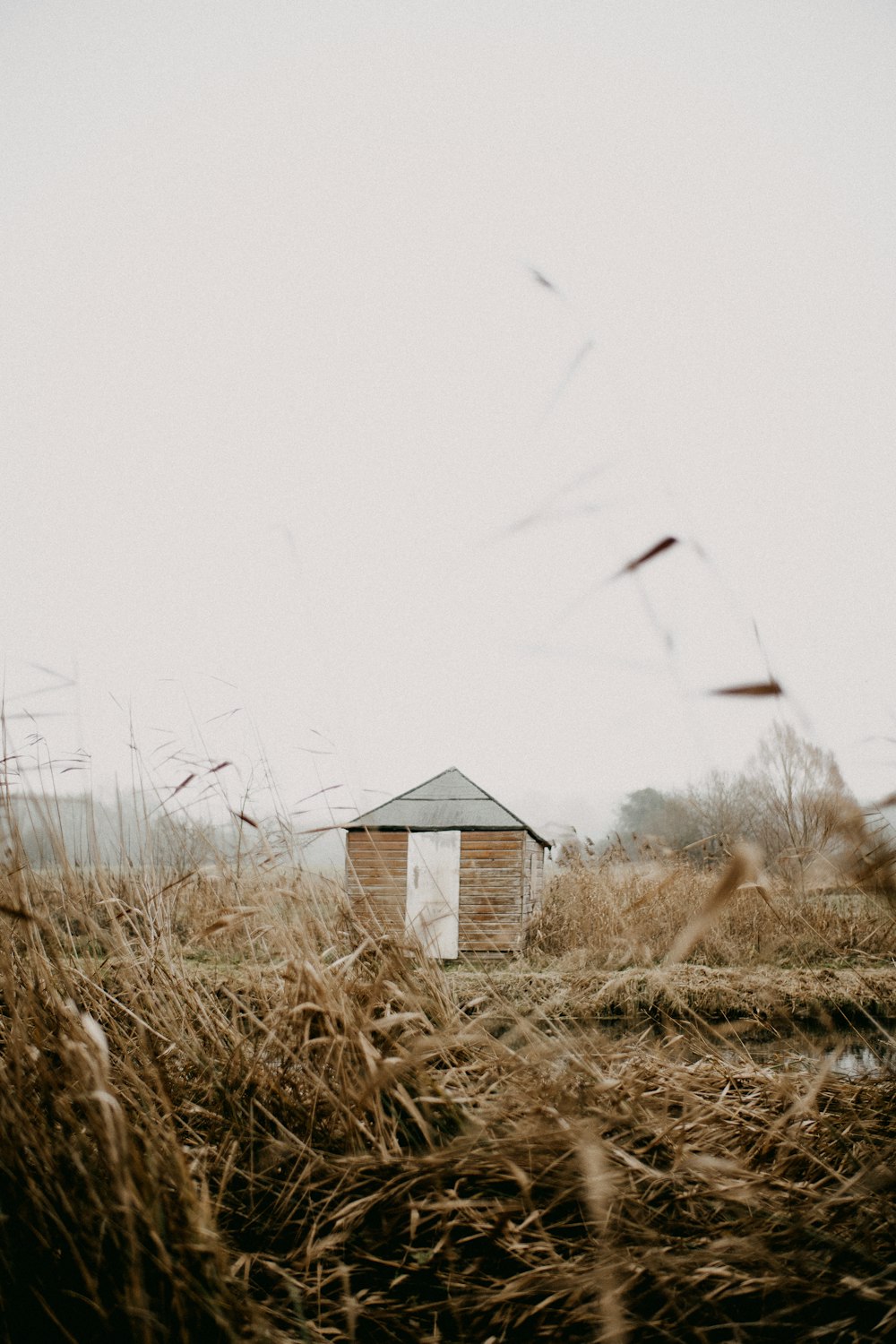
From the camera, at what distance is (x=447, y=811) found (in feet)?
41.4

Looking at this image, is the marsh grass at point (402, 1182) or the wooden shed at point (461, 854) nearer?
the marsh grass at point (402, 1182)

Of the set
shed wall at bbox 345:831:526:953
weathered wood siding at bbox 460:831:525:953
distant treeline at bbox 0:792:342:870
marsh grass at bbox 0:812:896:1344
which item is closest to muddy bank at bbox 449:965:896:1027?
shed wall at bbox 345:831:526:953

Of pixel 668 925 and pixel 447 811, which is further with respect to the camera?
pixel 447 811

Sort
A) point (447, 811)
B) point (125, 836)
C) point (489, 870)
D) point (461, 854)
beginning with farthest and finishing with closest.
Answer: point (447, 811), point (461, 854), point (489, 870), point (125, 836)

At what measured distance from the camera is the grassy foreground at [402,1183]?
87 cm

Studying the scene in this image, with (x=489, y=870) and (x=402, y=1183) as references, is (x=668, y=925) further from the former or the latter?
(x=402, y=1183)

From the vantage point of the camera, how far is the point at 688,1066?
1.52 m

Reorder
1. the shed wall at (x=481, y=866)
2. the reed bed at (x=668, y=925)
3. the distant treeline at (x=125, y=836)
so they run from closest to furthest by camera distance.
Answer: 1. the distant treeline at (x=125, y=836)
2. the reed bed at (x=668, y=925)
3. the shed wall at (x=481, y=866)

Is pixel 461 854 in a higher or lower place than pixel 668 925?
higher

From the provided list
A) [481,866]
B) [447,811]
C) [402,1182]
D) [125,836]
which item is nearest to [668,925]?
[481,866]

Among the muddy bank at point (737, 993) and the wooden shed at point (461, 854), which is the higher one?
Result: the wooden shed at point (461, 854)

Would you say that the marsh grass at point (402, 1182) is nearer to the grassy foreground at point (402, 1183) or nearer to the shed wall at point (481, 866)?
the grassy foreground at point (402, 1183)

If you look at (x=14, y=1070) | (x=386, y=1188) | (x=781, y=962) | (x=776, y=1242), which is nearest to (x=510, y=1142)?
(x=386, y=1188)

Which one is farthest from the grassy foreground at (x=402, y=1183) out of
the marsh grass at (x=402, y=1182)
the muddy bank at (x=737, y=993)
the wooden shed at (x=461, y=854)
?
the wooden shed at (x=461, y=854)
